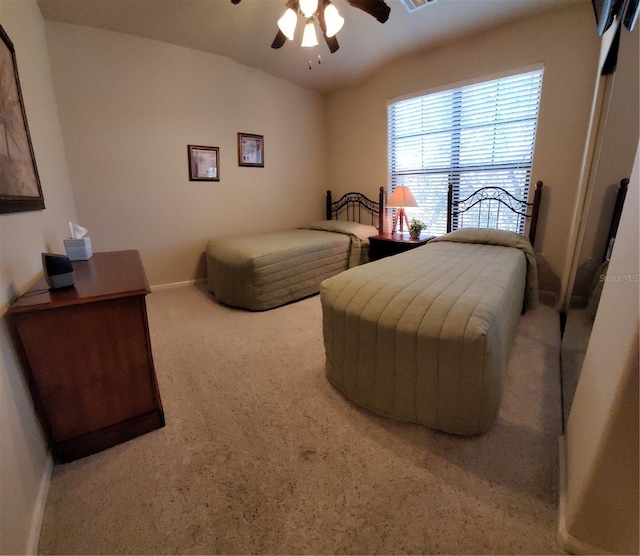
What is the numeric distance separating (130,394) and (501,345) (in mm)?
1692

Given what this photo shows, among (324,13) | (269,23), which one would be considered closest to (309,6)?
(324,13)

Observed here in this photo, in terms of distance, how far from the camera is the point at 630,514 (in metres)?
0.81

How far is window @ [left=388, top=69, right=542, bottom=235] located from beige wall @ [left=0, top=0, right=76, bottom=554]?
3.28m

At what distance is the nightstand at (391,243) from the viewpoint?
10.8ft

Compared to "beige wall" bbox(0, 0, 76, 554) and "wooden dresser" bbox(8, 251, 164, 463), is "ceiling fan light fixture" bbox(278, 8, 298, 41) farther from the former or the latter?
"wooden dresser" bbox(8, 251, 164, 463)

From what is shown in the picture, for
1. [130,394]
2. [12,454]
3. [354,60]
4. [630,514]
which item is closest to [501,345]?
[630,514]

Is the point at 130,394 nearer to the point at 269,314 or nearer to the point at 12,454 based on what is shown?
the point at 12,454

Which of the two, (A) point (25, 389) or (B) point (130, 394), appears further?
(B) point (130, 394)

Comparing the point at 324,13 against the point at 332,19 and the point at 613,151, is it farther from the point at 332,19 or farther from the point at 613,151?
the point at 613,151

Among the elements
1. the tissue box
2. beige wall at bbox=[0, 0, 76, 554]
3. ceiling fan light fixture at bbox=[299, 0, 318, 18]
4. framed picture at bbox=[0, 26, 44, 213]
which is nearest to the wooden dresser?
beige wall at bbox=[0, 0, 76, 554]

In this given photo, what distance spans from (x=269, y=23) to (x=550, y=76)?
2519 millimetres

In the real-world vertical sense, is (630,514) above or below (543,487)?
above

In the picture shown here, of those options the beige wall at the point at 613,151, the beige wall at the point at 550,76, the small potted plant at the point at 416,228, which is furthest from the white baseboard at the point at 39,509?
the beige wall at the point at 550,76

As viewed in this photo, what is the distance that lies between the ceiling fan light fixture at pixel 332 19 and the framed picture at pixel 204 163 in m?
1.87
